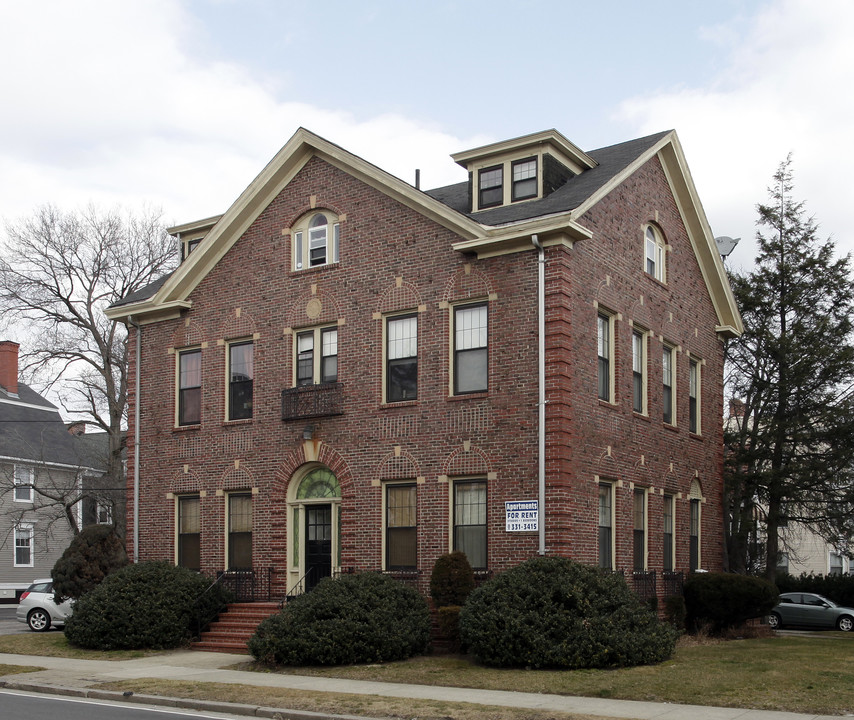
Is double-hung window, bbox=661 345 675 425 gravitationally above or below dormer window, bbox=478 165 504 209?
below

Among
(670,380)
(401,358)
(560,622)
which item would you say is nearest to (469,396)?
(401,358)

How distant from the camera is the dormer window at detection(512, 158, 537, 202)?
23.0 meters

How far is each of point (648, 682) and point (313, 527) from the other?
9.89 m

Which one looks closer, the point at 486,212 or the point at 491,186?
the point at 486,212

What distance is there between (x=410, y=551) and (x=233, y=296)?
7.71 m

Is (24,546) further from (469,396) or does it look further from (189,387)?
(469,396)

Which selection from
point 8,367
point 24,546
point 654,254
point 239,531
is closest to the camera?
point 239,531

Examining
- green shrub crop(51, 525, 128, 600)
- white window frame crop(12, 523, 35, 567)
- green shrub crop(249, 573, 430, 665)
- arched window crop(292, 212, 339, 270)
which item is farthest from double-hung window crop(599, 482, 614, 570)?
white window frame crop(12, 523, 35, 567)

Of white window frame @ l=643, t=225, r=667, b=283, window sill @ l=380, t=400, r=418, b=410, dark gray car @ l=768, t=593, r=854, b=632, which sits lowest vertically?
dark gray car @ l=768, t=593, r=854, b=632

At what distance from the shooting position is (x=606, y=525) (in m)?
21.5

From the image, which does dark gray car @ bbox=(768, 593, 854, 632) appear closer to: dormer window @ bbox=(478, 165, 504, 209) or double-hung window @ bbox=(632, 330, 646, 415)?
double-hung window @ bbox=(632, 330, 646, 415)

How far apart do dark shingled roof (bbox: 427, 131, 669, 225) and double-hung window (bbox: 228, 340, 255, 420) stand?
600cm

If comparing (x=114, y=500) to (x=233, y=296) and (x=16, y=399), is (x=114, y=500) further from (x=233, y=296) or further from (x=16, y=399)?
(x=233, y=296)

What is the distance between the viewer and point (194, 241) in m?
28.3
